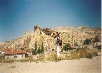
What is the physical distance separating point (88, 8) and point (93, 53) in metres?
0.68

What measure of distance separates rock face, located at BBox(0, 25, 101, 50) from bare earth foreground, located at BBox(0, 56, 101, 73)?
0.86ft

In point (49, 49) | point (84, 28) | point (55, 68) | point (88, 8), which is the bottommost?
point (55, 68)

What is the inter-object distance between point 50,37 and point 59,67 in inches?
18.7

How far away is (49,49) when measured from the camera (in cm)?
450

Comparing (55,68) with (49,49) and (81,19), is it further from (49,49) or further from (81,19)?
(81,19)

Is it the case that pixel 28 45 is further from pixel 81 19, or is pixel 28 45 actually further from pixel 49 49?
pixel 81 19

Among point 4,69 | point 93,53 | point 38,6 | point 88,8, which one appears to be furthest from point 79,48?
point 4,69

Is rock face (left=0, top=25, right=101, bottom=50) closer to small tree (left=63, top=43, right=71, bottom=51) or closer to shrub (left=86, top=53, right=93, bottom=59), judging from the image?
small tree (left=63, top=43, right=71, bottom=51)

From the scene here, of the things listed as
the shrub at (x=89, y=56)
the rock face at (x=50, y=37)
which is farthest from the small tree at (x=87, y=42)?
the shrub at (x=89, y=56)

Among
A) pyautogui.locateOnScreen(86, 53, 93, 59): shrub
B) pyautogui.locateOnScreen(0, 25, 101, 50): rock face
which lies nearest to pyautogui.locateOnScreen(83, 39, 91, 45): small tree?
pyautogui.locateOnScreen(0, 25, 101, 50): rock face

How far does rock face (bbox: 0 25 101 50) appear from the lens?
14.6 feet

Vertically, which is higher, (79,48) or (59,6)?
(59,6)

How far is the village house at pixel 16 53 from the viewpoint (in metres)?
4.50

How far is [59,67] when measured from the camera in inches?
175
